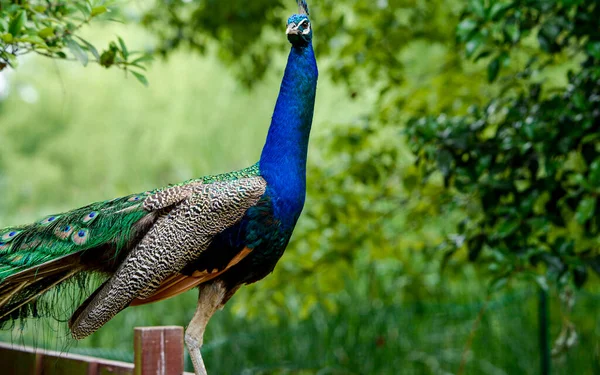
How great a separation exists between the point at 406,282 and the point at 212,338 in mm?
1173

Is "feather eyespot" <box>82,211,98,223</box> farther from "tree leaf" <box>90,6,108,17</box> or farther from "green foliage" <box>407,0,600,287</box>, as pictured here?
"green foliage" <box>407,0,600,287</box>

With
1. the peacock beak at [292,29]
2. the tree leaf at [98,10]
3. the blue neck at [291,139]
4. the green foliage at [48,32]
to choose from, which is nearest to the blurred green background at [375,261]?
the green foliage at [48,32]

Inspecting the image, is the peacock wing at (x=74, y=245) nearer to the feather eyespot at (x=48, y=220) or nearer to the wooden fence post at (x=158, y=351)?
the feather eyespot at (x=48, y=220)

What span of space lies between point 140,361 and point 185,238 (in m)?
0.35

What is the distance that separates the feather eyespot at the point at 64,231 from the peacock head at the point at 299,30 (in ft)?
2.60

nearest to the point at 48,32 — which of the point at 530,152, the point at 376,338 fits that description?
the point at 530,152

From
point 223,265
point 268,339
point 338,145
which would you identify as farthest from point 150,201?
point 268,339

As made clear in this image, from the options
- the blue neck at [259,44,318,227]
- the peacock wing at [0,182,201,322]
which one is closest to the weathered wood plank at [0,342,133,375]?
the peacock wing at [0,182,201,322]

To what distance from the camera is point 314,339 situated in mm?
4199

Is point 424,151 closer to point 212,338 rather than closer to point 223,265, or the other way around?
point 223,265

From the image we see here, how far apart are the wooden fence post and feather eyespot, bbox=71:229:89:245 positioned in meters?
0.35

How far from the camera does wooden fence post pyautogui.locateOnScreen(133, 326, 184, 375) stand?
5.69 ft

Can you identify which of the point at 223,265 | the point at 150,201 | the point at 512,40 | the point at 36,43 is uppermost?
the point at 512,40

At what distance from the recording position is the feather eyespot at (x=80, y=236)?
6.49 feet
